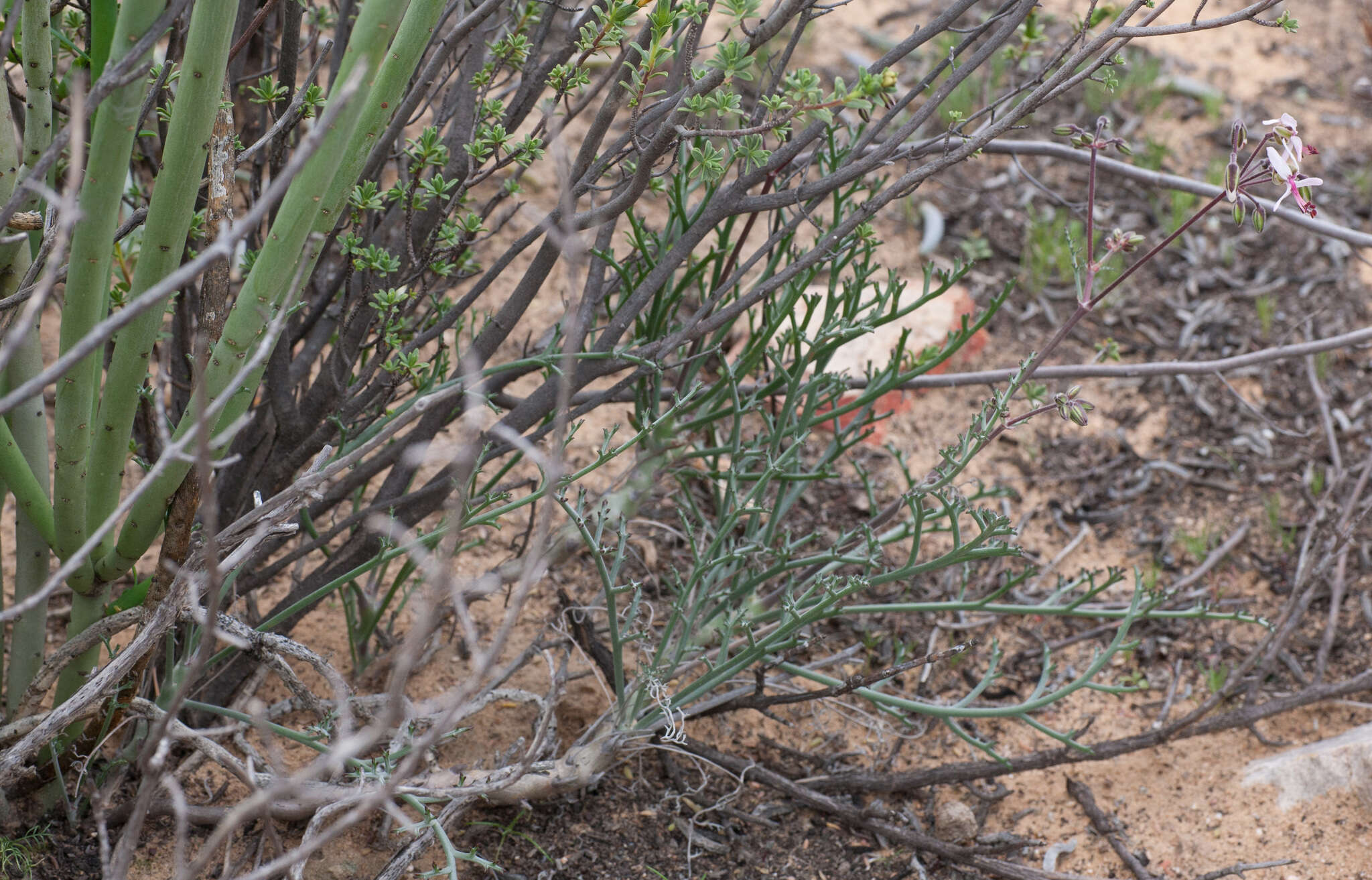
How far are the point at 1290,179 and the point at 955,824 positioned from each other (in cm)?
128

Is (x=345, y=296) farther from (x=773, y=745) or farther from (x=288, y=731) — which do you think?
(x=773, y=745)

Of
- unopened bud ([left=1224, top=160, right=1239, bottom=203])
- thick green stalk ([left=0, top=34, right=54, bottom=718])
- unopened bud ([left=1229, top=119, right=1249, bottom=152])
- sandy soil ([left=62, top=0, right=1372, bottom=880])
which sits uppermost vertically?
unopened bud ([left=1229, top=119, right=1249, bottom=152])

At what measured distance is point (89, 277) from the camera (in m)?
1.38

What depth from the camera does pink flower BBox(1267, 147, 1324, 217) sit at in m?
1.36

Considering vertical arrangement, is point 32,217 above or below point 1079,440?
above

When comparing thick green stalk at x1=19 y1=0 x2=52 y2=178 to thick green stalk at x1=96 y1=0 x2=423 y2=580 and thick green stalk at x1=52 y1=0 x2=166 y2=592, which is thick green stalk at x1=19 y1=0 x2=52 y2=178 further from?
thick green stalk at x1=96 y1=0 x2=423 y2=580

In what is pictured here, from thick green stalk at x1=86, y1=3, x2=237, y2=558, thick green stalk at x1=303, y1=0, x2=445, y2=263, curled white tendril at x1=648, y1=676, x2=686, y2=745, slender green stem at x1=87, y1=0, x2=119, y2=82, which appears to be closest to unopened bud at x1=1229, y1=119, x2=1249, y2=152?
thick green stalk at x1=303, y1=0, x2=445, y2=263

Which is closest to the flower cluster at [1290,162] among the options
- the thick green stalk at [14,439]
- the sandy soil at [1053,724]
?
the sandy soil at [1053,724]

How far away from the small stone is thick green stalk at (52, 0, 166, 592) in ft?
5.06

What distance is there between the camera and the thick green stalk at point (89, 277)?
124 centimetres

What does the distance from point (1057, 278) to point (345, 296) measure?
8.70 feet

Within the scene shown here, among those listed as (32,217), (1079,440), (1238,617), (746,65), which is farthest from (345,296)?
(1079,440)

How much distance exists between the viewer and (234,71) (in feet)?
6.32

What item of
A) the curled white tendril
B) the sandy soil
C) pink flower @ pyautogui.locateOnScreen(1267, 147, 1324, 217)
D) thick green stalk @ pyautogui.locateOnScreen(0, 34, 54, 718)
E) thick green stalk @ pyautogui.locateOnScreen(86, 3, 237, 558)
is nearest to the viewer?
thick green stalk @ pyautogui.locateOnScreen(86, 3, 237, 558)
